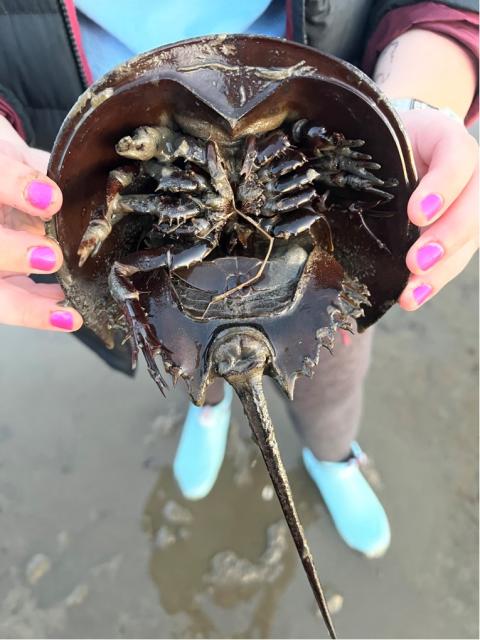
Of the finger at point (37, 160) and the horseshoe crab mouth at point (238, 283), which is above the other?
the horseshoe crab mouth at point (238, 283)

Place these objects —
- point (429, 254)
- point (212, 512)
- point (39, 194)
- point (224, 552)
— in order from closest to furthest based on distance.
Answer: point (39, 194), point (429, 254), point (224, 552), point (212, 512)

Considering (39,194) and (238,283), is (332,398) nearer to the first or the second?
(238,283)

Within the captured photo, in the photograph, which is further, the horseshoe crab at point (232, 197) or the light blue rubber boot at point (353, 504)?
the light blue rubber boot at point (353, 504)

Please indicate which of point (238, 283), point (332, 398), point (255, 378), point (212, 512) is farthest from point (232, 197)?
point (212, 512)

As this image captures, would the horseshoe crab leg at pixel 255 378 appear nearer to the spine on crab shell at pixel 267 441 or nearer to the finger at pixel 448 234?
the spine on crab shell at pixel 267 441

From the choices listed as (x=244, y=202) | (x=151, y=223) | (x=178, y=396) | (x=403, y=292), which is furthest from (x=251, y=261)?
(x=178, y=396)

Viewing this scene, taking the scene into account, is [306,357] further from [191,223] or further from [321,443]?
[321,443]

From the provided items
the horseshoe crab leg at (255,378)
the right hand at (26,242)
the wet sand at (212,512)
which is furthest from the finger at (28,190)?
the wet sand at (212,512)
